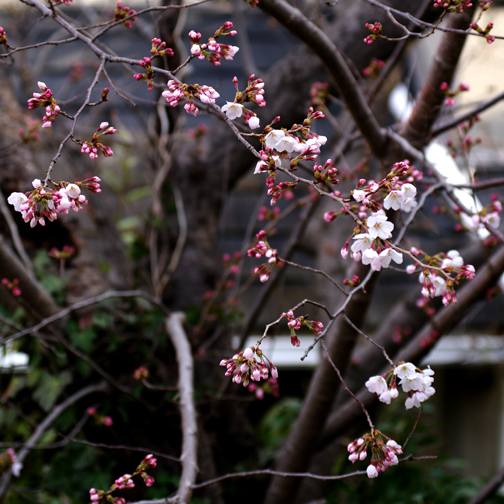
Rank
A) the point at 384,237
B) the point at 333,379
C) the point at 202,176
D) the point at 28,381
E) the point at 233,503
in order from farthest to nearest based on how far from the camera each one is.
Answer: the point at 202,176 → the point at 233,503 → the point at 28,381 → the point at 333,379 → the point at 384,237

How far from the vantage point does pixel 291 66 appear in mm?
2107

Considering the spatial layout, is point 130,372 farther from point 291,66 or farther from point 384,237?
point 291,66

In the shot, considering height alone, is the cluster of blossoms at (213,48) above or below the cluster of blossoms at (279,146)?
above

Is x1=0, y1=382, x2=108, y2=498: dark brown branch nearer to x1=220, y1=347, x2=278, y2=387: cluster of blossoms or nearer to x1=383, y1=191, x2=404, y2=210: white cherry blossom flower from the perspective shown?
x1=220, y1=347, x2=278, y2=387: cluster of blossoms

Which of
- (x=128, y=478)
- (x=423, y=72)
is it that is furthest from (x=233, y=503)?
(x=423, y=72)

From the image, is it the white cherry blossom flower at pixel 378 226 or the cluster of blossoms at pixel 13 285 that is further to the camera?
the cluster of blossoms at pixel 13 285

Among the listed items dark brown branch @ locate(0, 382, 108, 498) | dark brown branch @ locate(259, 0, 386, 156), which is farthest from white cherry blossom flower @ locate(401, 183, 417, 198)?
dark brown branch @ locate(0, 382, 108, 498)

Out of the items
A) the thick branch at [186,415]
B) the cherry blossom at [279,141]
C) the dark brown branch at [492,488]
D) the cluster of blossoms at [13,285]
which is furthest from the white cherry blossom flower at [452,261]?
the cluster of blossoms at [13,285]

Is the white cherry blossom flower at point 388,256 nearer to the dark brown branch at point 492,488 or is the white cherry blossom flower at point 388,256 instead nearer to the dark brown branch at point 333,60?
the dark brown branch at point 333,60

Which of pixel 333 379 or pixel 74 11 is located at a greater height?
pixel 74 11

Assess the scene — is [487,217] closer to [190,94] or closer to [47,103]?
[190,94]

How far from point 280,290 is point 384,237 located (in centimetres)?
237

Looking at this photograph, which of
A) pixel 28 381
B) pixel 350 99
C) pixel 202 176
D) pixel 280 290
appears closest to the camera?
pixel 350 99

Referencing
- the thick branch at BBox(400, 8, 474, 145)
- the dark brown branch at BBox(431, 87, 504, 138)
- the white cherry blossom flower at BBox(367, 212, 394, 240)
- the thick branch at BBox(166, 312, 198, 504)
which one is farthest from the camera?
the dark brown branch at BBox(431, 87, 504, 138)
